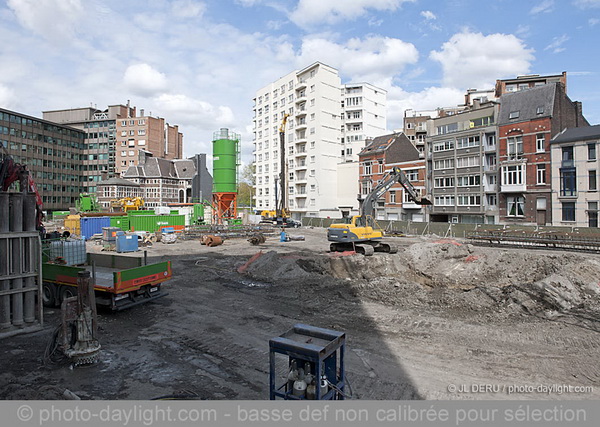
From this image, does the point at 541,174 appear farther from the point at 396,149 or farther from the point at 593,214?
the point at 396,149

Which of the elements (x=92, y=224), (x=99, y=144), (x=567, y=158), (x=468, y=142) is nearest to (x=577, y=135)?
(x=567, y=158)

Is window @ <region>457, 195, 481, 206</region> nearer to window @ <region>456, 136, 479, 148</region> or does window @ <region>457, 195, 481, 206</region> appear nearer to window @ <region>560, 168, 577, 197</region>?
window @ <region>456, 136, 479, 148</region>

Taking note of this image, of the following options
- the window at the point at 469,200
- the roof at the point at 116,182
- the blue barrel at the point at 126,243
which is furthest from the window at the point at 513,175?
the roof at the point at 116,182

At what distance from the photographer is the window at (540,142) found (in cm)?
3906

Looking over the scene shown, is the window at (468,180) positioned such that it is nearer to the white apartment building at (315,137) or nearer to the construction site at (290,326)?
the white apartment building at (315,137)

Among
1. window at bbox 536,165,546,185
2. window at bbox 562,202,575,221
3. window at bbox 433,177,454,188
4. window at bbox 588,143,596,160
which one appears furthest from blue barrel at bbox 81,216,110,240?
window at bbox 588,143,596,160

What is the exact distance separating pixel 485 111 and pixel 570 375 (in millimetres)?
44197

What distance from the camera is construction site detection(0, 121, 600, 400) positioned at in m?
7.15

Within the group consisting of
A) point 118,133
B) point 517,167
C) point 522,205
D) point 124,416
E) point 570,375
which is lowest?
point 570,375

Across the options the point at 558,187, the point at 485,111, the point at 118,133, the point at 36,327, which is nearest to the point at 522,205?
the point at 558,187

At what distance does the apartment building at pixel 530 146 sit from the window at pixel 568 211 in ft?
3.89

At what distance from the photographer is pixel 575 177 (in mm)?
36812

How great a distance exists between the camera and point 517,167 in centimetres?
4062

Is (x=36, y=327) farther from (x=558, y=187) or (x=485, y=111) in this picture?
(x=485, y=111)
